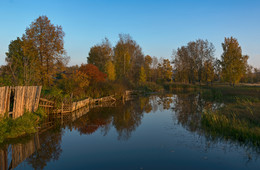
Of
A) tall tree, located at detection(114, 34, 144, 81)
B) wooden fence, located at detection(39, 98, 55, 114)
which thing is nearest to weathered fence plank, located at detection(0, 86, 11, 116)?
wooden fence, located at detection(39, 98, 55, 114)

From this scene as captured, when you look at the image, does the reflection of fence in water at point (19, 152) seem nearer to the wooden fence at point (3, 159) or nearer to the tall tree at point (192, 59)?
the wooden fence at point (3, 159)

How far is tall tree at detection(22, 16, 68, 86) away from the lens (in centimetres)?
2556

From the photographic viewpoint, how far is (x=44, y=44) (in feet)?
84.9

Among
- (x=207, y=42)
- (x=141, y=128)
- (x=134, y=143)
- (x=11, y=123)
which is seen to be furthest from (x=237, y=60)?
(x=11, y=123)

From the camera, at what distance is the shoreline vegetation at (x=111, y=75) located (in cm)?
1202

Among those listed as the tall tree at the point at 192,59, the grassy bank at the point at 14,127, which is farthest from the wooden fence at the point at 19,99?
the tall tree at the point at 192,59

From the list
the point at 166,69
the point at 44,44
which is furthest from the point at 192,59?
the point at 44,44

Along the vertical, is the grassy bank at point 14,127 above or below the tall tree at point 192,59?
below

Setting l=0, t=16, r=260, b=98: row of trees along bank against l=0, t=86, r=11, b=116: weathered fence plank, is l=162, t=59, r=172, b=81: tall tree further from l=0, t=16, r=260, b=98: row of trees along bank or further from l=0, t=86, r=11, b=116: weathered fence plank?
l=0, t=86, r=11, b=116: weathered fence plank

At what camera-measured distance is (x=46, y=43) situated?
26.0 meters

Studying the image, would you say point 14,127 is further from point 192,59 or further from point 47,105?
point 192,59

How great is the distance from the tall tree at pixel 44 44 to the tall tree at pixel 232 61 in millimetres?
38363

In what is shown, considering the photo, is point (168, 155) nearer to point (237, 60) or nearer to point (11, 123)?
point (11, 123)

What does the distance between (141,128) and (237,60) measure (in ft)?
133
